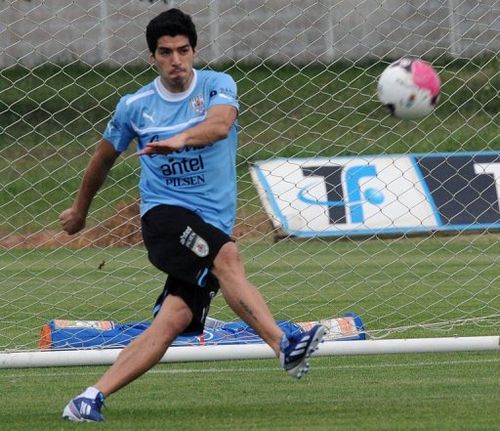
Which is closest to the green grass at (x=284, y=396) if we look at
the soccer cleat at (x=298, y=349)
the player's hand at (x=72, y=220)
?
the soccer cleat at (x=298, y=349)

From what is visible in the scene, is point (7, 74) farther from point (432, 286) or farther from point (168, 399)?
point (432, 286)

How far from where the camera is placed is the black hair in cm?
670

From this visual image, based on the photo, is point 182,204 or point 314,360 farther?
point 314,360

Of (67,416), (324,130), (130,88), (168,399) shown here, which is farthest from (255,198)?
(67,416)

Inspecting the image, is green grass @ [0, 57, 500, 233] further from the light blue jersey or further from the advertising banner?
the light blue jersey

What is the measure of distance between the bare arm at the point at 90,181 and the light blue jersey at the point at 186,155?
0.49 ft

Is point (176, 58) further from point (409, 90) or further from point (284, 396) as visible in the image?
point (284, 396)

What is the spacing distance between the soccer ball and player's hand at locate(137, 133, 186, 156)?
3.92 feet

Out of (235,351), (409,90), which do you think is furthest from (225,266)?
(235,351)

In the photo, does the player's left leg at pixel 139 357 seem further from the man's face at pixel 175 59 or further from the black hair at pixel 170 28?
the black hair at pixel 170 28

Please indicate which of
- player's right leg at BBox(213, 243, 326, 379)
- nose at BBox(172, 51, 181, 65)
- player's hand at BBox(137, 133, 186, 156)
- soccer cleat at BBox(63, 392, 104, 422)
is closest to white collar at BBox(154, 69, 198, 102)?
nose at BBox(172, 51, 181, 65)

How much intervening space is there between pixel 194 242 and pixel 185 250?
0.17ft

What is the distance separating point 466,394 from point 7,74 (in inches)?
148

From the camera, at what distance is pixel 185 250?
663 cm
